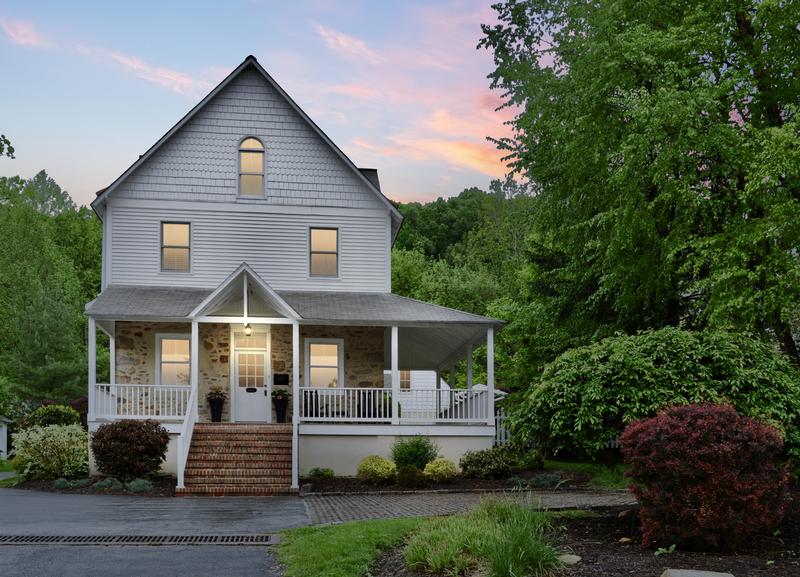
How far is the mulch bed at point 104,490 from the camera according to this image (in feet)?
58.5

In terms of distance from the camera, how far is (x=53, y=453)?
20156mm

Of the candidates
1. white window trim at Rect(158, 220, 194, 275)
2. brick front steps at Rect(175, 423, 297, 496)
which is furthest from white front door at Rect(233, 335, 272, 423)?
white window trim at Rect(158, 220, 194, 275)

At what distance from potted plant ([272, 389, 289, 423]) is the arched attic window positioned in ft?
18.2

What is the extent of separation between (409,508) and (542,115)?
10.1 m

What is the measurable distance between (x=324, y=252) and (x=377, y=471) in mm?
7205

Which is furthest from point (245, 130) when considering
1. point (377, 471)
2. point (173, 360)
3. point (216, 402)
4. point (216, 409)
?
point (377, 471)

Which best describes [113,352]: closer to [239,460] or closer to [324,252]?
[239,460]

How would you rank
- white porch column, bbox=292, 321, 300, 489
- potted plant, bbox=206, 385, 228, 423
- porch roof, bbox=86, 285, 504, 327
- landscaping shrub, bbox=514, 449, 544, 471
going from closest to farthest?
white porch column, bbox=292, 321, 300, 489 → porch roof, bbox=86, 285, 504, 327 → landscaping shrub, bbox=514, 449, 544, 471 → potted plant, bbox=206, 385, 228, 423

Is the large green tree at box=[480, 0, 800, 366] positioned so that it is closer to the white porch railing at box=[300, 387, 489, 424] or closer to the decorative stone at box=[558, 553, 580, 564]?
the white porch railing at box=[300, 387, 489, 424]

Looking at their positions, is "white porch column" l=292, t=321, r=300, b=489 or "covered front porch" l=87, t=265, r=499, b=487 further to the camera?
"covered front porch" l=87, t=265, r=499, b=487

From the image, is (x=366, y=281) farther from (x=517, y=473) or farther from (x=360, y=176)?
(x=517, y=473)

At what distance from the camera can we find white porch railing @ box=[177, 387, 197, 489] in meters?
17.9

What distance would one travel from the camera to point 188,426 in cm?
1911

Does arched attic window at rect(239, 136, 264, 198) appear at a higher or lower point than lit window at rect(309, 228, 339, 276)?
higher
